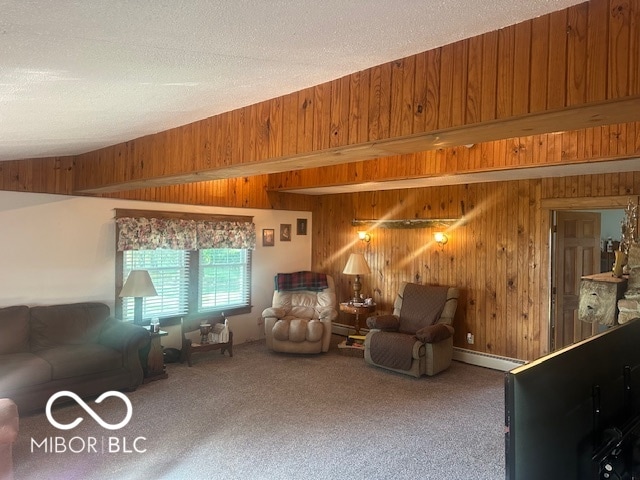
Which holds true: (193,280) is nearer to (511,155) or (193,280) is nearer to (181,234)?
(181,234)

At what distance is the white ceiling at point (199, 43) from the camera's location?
105 cm

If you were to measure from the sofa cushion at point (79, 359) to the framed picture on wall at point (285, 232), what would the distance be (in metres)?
3.23

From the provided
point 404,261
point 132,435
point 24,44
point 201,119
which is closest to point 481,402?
point 404,261

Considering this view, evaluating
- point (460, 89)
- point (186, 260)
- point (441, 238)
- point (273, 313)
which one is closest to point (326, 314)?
point (273, 313)

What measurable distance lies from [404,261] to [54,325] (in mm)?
4356

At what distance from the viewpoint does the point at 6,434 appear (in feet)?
7.55

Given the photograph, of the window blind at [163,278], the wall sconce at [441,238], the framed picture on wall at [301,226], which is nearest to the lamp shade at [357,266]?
the wall sconce at [441,238]

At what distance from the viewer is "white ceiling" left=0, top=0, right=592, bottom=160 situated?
1051 millimetres

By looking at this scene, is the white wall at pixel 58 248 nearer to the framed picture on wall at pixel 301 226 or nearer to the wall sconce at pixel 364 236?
the framed picture on wall at pixel 301 226

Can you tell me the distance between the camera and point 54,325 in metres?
4.29

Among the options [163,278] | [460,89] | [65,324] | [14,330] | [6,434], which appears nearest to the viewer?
[460,89]

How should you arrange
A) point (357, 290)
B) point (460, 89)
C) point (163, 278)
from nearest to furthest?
point (460, 89), point (163, 278), point (357, 290)

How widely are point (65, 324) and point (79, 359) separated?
677 millimetres

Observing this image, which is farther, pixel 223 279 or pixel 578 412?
pixel 223 279
